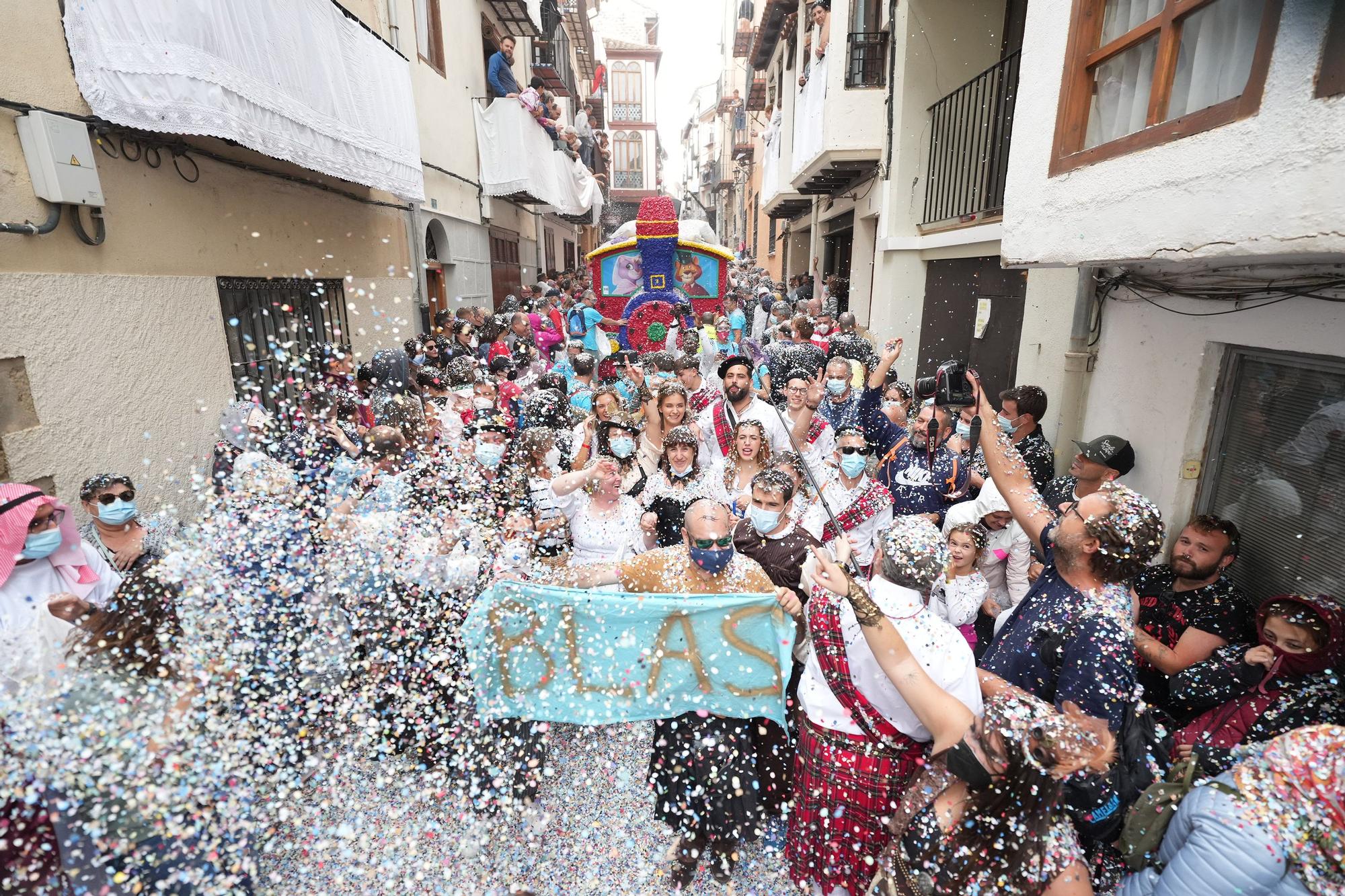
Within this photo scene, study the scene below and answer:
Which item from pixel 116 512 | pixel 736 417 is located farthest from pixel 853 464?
pixel 116 512

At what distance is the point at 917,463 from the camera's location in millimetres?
4172

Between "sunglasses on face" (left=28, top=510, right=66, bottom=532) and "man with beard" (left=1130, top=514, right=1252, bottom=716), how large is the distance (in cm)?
474

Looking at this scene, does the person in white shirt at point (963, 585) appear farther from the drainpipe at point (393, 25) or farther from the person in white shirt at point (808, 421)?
the drainpipe at point (393, 25)

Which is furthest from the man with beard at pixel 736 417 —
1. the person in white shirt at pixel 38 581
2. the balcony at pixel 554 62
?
the balcony at pixel 554 62

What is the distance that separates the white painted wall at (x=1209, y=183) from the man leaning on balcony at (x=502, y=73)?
11837 millimetres

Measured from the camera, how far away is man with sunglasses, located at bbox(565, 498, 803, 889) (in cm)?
267

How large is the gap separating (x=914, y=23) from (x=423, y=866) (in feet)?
33.8

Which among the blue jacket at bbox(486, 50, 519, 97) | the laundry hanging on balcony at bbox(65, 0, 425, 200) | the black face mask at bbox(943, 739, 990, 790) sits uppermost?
the blue jacket at bbox(486, 50, 519, 97)

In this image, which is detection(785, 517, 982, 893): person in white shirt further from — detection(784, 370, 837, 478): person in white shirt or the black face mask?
detection(784, 370, 837, 478): person in white shirt

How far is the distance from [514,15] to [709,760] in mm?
15884

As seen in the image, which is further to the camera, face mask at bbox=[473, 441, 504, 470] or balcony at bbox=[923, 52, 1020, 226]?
balcony at bbox=[923, 52, 1020, 226]

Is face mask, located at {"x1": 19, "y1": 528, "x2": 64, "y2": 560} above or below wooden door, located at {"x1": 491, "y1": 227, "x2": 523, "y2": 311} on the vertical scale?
below

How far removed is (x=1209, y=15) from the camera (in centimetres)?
280

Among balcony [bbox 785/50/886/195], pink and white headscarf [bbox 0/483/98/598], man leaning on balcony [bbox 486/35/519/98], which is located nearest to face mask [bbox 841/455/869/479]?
pink and white headscarf [bbox 0/483/98/598]
